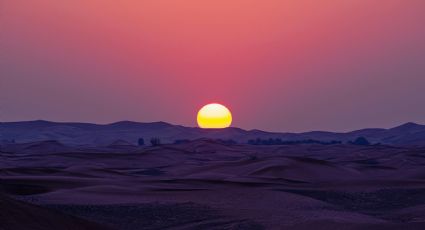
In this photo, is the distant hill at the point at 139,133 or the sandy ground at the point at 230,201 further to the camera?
the distant hill at the point at 139,133

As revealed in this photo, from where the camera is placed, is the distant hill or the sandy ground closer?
the sandy ground

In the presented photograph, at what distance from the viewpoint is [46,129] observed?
183375 mm

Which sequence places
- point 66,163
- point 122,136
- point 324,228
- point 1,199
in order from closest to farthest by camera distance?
point 1,199 < point 324,228 < point 66,163 < point 122,136

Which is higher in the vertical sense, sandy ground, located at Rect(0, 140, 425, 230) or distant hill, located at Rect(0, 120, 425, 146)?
distant hill, located at Rect(0, 120, 425, 146)

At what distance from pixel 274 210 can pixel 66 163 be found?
2716 cm

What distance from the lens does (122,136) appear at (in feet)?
598

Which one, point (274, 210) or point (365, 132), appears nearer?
point (274, 210)

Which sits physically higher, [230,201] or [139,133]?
[139,133]

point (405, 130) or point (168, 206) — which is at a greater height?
point (405, 130)

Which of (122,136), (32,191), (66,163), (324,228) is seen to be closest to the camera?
(324,228)

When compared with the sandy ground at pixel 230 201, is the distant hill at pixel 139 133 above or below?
above

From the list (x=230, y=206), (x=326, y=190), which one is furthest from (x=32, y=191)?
(x=326, y=190)

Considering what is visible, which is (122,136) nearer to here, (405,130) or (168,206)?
(405,130)

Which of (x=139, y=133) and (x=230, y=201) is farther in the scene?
(x=139, y=133)
